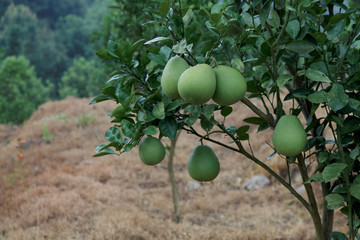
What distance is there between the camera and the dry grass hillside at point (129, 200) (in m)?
→ 2.99

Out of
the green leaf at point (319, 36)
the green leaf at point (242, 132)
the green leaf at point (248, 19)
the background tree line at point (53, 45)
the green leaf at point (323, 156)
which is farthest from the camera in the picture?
the background tree line at point (53, 45)

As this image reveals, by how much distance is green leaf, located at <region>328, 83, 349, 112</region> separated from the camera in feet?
2.68

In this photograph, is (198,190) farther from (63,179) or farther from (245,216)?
(63,179)

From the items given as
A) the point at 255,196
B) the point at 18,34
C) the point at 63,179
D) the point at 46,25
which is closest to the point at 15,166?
the point at 63,179

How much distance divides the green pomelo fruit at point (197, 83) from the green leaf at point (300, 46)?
9.9 inches

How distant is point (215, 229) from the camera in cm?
313

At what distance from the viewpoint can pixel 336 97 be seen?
824mm

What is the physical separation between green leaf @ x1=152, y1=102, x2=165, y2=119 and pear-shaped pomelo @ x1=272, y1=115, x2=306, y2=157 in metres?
0.29

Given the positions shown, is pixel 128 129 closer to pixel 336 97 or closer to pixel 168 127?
pixel 168 127

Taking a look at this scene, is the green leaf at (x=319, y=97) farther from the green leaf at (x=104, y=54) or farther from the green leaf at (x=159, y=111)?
the green leaf at (x=104, y=54)

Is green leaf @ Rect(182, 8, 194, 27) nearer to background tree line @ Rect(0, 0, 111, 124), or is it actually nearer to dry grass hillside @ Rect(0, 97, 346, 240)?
dry grass hillside @ Rect(0, 97, 346, 240)

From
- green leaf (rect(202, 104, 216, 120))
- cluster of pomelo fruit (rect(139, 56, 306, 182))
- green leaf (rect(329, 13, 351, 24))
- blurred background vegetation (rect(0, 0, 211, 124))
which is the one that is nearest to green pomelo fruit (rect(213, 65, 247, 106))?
cluster of pomelo fruit (rect(139, 56, 306, 182))

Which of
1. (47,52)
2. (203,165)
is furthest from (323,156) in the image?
(47,52)

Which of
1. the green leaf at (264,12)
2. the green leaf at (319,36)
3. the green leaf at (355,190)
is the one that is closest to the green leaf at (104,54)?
the green leaf at (264,12)
